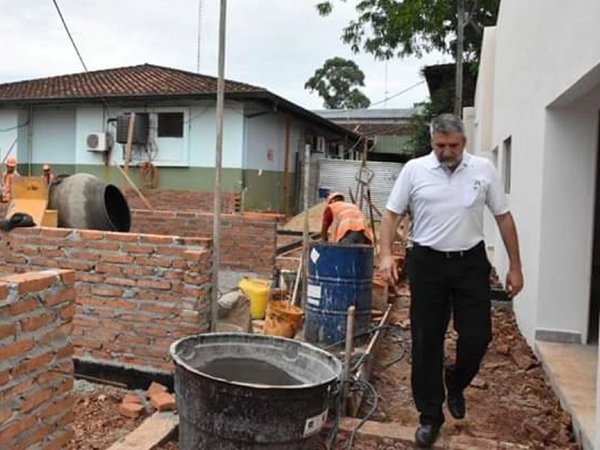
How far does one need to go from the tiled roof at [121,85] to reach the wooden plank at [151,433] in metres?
11.3

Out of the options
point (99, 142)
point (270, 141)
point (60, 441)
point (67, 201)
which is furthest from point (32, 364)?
point (270, 141)

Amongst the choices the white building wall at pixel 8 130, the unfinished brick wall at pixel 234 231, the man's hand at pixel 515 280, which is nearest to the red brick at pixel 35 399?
the man's hand at pixel 515 280

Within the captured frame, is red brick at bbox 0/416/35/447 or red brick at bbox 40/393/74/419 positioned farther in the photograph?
red brick at bbox 40/393/74/419

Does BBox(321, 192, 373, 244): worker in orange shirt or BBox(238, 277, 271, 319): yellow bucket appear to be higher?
BBox(321, 192, 373, 244): worker in orange shirt

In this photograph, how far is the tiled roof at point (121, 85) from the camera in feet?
48.9

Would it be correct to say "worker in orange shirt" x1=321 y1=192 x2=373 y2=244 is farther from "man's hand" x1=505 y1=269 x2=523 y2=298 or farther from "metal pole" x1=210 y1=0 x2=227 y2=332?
"man's hand" x1=505 y1=269 x2=523 y2=298

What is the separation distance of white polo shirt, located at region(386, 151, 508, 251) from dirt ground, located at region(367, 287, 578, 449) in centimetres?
126

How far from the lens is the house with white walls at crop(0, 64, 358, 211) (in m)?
14.6

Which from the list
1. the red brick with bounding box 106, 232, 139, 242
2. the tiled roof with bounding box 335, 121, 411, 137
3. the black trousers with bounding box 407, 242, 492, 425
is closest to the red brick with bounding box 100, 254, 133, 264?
the red brick with bounding box 106, 232, 139, 242

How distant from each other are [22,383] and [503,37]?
889 cm

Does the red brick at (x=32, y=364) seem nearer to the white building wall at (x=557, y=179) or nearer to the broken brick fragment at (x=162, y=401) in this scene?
the broken brick fragment at (x=162, y=401)

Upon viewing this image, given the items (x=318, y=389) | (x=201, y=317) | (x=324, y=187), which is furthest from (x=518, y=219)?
(x=324, y=187)

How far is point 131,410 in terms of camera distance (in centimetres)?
372

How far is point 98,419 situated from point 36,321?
4.32 ft
